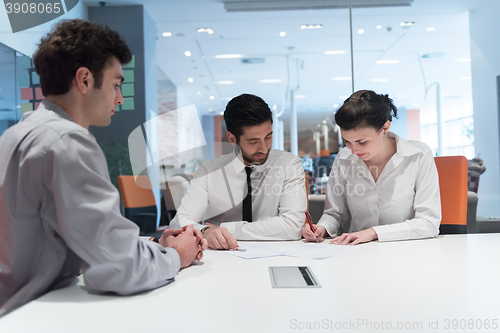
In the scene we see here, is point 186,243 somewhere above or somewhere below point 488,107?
below

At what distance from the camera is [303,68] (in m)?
4.43

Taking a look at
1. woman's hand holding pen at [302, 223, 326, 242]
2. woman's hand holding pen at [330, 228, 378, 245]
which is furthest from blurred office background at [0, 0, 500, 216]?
woman's hand holding pen at [330, 228, 378, 245]

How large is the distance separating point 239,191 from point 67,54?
1196mm

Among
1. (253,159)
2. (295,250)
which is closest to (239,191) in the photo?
(253,159)

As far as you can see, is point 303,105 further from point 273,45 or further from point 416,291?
point 416,291

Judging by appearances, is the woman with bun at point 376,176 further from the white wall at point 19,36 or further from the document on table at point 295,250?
the white wall at point 19,36

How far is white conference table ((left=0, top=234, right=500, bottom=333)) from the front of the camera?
0.65 metres

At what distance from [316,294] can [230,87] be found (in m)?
3.84

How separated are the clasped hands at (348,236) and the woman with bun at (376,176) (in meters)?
0.01

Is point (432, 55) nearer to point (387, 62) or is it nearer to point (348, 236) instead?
point (387, 62)

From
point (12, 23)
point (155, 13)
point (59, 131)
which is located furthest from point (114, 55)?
point (155, 13)

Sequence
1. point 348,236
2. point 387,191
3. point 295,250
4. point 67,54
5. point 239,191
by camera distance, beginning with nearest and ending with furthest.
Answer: point 67,54 < point 295,250 < point 348,236 < point 387,191 < point 239,191

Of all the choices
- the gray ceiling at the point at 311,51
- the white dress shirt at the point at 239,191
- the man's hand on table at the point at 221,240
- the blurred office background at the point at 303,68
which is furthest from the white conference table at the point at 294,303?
the gray ceiling at the point at 311,51

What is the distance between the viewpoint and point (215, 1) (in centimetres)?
438
